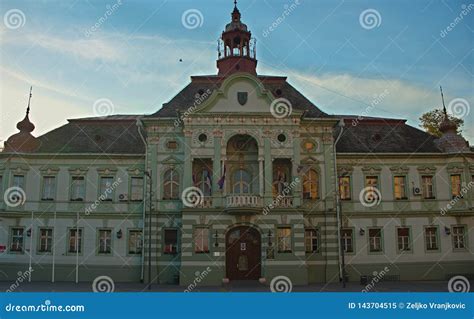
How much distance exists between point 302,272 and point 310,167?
6.76 meters

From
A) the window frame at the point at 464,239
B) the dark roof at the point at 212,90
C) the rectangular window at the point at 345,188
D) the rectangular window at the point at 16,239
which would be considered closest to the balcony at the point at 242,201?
the dark roof at the point at 212,90

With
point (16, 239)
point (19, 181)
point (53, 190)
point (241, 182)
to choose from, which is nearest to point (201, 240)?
point (241, 182)

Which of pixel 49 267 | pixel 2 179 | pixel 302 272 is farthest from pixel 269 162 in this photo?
pixel 2 179

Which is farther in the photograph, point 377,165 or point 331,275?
point 377,165

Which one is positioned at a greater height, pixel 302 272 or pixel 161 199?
pixel 161 199

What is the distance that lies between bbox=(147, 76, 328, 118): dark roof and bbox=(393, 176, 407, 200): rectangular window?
21.3ft

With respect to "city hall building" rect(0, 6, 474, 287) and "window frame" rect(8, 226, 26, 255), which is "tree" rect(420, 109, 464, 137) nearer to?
"city hall building" rect(0, 6, 474, 287)

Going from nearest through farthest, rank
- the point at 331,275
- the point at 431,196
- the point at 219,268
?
the point at 219,268 < the point at 331,275 < the point at 431,196

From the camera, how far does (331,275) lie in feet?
91.1

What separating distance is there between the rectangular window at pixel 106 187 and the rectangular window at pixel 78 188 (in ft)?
3.81

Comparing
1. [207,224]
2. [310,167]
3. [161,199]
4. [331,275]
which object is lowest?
[331,275]

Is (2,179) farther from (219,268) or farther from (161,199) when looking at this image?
(219,268)

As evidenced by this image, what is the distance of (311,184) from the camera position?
96.1 ft

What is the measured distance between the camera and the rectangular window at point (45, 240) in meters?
29.0
